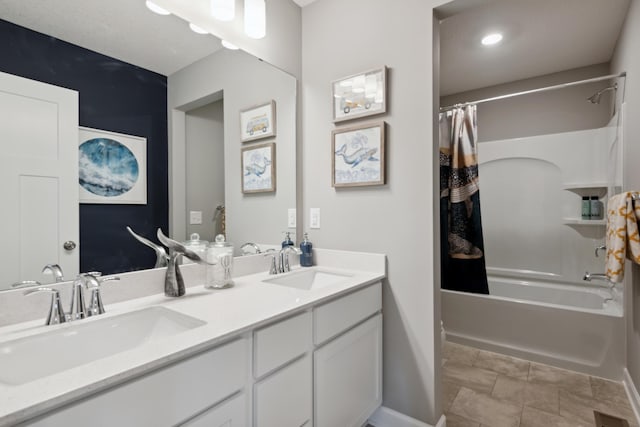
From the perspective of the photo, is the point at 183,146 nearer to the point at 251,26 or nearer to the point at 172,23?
the point at 172,23

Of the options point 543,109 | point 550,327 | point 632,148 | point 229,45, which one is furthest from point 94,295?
point 543,109

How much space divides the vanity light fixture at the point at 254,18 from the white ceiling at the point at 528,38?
1251 mm

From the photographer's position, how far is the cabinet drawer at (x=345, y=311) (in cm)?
129

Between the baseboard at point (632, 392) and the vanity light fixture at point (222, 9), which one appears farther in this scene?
the baseboard at point (632, 392)

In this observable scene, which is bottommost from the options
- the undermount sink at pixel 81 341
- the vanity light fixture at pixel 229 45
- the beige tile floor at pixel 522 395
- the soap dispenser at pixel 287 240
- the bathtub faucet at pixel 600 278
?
the beige tile floor at pixel 522 395

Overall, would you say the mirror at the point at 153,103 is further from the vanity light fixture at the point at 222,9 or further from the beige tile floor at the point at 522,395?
the beige tile floor at the point at 522,395

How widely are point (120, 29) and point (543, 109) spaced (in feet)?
12.0

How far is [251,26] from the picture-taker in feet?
5.47

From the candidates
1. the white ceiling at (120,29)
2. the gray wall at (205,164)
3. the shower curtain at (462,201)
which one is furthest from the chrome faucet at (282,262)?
the shower curtain at (462,201)

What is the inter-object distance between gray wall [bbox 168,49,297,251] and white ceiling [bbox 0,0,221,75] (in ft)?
0.22

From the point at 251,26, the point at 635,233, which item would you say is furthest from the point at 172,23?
the point at 635,233

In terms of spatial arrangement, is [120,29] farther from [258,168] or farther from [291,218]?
[291,218]

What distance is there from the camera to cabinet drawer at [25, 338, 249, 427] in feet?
2.15

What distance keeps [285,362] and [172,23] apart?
4.96ft
